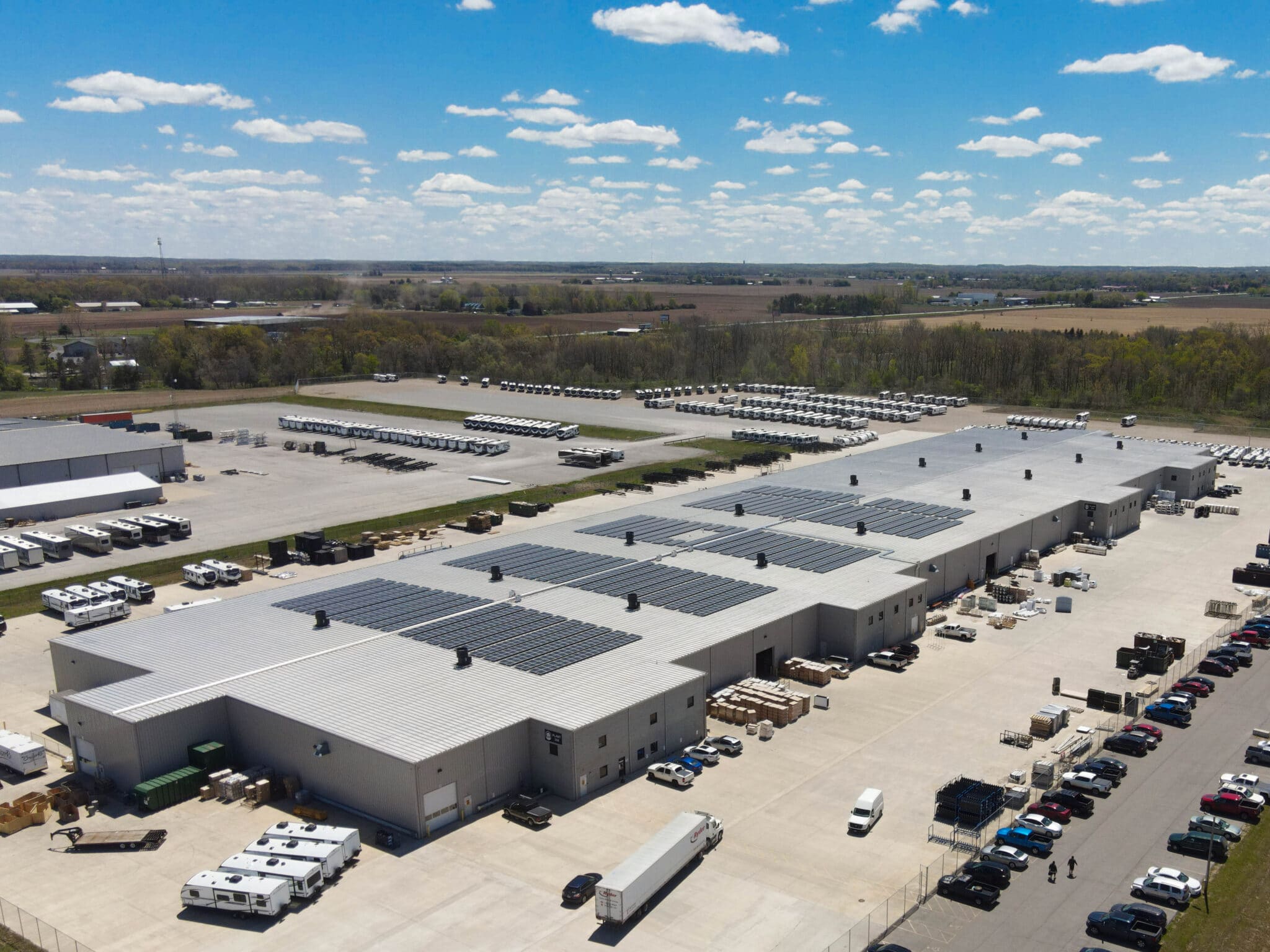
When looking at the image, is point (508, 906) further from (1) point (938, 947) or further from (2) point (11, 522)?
(2) point (11, 522)

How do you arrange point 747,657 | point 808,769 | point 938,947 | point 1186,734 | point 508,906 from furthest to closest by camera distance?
point 747,657 < point 1186,734 < point 808,769 < point 508,906 < point 938,947

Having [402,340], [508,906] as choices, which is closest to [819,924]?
[508,906]

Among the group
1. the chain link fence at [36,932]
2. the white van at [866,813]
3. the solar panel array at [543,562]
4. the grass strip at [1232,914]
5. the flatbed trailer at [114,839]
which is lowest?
the grass strip at [1232,914]

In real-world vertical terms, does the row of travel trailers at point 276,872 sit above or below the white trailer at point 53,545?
below

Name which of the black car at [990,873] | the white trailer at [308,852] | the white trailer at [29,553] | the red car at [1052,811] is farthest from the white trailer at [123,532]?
the black car at [990,873]

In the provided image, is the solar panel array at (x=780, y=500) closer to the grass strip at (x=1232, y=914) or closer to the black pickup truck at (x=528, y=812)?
the black pickup truck at (x=528, y=812)

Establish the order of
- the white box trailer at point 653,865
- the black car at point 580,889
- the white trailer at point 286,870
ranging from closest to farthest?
1. the white box trailer at point 653,865
2. the black car at point 580,889
3. the white trailer at point 286,870

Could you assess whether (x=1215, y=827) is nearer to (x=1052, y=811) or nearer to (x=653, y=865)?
(x=1052, y=811)
